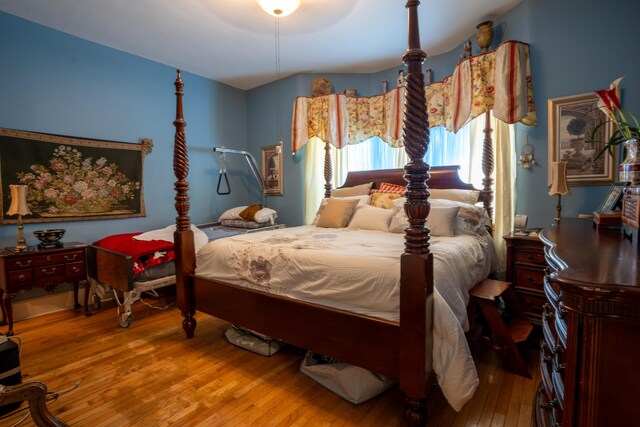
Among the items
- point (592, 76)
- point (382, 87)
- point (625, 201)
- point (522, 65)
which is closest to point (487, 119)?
point (522, 65)

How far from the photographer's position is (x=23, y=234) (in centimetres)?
292

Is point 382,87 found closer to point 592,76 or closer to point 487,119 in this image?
point 487,119

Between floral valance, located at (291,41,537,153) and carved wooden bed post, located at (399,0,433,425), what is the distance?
64.5 inches

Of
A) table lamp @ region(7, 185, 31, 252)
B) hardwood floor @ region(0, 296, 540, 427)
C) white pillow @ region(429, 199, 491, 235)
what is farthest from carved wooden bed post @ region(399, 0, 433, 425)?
table lamp @ region(7, 185, 31, 252)

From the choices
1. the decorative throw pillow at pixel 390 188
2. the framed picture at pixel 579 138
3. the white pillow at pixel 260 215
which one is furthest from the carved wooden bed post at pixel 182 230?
the framed picture at pixel 579 138

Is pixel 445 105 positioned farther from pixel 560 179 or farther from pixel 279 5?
pixel 279 5

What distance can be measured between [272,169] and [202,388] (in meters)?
3.28

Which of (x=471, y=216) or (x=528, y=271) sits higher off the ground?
(x=471, y=216)

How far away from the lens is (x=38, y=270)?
106 inches

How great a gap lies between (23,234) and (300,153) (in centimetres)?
307

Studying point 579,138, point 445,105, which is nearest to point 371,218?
point 445,105

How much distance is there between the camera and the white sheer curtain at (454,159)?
9.25 feet

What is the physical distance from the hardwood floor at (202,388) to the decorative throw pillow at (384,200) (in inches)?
57.1

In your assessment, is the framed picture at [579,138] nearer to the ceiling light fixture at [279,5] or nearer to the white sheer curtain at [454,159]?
the white sheer curtain at [454,159]
